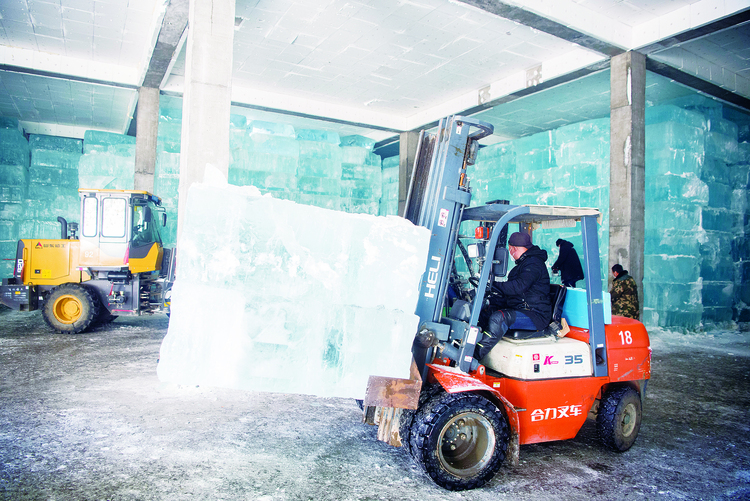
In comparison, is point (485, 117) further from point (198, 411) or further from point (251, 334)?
point (251, 334)

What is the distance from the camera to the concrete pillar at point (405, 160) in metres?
14.9

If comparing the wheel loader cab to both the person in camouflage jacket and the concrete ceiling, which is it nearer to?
the concrete ceiling

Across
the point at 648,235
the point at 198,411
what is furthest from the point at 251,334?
the point at 648,235

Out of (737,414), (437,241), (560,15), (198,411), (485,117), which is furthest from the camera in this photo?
(485,117)

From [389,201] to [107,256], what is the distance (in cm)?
916

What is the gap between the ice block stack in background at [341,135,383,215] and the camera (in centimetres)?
1502

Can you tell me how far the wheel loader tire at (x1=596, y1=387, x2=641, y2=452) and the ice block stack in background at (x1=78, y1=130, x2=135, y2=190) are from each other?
13.4 m

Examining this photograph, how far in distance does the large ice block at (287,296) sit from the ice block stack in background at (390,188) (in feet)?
42.2

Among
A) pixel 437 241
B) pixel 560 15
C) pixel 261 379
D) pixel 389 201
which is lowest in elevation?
pixel 261 379

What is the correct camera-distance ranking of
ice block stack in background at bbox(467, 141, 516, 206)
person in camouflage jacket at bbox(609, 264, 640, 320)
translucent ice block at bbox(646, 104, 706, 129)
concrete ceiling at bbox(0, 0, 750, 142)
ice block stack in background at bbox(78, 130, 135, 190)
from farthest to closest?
ice block stack in background at bbox(78, 130, 135, 190), ice block stack in background at bbox(467, 141, 516, 206), translucent ice block at bbox(646, 104, 706, 129), person in camouflage jacket at bbox(609, 264, 640, 320), concrete ceiling at bbox(0, 0, 750, 142)

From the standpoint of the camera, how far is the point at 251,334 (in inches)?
109

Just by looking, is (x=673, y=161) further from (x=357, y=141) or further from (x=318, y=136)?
(x=318, y=136)

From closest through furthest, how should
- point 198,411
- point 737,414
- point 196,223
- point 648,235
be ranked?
point 196,223
point 198,411
point 737,414
point 648,235

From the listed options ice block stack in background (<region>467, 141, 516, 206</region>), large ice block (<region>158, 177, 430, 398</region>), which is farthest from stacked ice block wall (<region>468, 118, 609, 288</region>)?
large ice block (<region>158, 177, 430, 398</region>)
